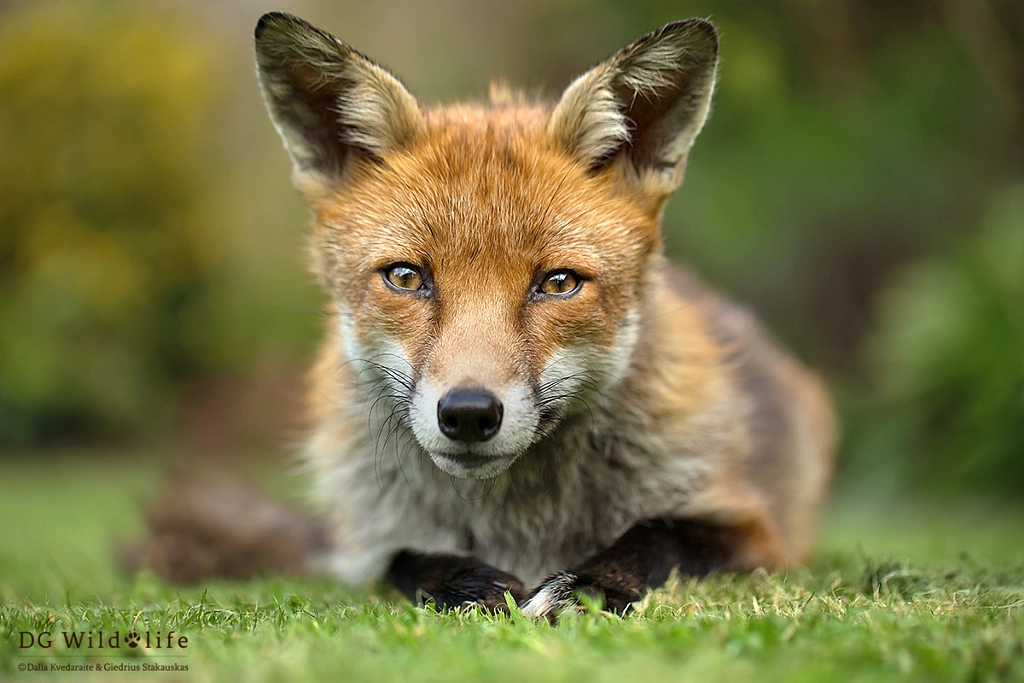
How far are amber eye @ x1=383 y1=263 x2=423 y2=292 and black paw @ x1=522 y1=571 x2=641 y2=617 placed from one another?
1.10 meters

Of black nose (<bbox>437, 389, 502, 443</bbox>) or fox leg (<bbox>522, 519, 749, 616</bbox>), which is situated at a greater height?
black nose (<bbox>437, 389, 502, 443</bbox>)

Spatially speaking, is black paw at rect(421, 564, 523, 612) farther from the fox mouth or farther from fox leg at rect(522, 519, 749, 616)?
the fox mouth

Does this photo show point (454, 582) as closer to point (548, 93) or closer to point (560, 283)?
point (560, 283)

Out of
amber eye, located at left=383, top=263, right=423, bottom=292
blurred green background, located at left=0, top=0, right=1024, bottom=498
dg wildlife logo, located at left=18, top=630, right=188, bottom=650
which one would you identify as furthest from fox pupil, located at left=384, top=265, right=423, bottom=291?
blurred green background, located at left=0, top=0, right=1024, bottom=498

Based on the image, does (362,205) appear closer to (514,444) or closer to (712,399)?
(514,444)

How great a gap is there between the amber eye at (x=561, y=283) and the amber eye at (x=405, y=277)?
0.44m

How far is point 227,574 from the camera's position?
4.38 metres

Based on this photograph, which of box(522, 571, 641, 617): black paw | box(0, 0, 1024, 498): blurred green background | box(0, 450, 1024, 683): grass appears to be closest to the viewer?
box(0, 450, 1024, 683): grass

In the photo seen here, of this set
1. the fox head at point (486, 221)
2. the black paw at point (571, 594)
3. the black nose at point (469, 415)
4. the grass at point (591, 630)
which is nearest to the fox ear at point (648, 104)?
the fox head at point (486, 221)

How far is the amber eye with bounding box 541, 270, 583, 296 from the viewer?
3006 millimetres

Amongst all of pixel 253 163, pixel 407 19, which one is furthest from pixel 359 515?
pixel 253 163

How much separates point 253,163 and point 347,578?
11.7 m

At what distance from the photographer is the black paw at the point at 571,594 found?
106 inches

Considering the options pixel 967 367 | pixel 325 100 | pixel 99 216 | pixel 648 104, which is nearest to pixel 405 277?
pixel 325 100
